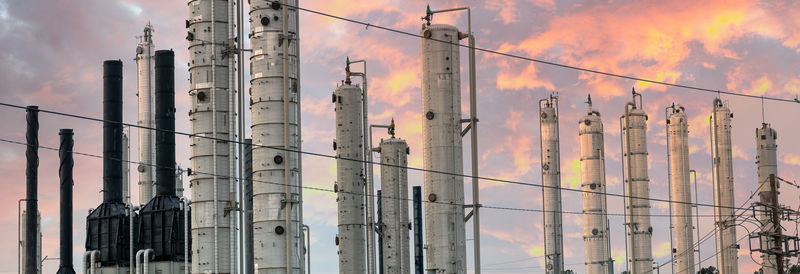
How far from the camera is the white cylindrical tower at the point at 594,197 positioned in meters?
84.9

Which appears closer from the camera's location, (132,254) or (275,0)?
(275,0)

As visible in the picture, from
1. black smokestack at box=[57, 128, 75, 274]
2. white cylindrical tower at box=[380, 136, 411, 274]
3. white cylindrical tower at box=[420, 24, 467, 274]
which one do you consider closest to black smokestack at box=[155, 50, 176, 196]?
black smokestack at box=[57, 128, 75, 274]

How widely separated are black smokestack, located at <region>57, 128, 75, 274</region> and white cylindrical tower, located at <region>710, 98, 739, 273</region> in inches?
2074

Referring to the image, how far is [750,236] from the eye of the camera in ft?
179

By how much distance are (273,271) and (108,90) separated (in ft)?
99.0

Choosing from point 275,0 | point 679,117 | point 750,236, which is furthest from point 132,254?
point 679,117

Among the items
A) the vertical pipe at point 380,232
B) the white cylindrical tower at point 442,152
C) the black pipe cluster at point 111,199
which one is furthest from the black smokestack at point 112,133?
the white cylindrical tower at point 442,152

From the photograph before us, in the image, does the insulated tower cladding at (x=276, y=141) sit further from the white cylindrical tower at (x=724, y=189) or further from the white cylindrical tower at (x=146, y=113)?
the white cylindrical tower at (x=724, y=189)

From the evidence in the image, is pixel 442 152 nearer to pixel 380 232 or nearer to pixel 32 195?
pixel 380 232

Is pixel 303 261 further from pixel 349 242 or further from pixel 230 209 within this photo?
pixel 349 242

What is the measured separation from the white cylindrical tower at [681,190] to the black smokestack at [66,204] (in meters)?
50.5

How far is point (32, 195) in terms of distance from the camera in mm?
76438

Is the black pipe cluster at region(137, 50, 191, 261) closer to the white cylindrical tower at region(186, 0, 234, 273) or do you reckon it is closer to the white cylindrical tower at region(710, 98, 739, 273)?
the white cylindrical tower at region(186, 0, 234, 273)

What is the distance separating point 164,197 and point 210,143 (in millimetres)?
15815
